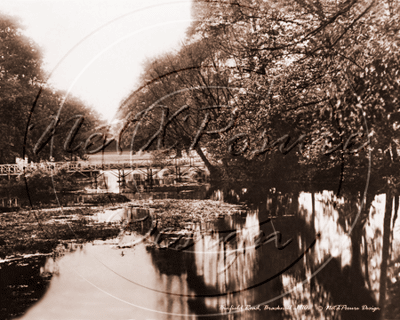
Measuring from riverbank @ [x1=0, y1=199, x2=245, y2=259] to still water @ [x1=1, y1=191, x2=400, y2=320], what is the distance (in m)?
1.22

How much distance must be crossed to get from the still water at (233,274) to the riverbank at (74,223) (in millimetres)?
1221

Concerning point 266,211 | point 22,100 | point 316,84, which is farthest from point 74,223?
point 22,100

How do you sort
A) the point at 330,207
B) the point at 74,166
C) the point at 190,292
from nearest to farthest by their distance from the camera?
the point at 190,292
the point at 330,207
the point at 74,166

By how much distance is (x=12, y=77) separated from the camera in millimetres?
23156

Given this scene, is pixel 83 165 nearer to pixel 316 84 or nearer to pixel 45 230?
pixel 45 230

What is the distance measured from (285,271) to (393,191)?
2656 millimetres

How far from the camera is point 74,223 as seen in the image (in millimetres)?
12977

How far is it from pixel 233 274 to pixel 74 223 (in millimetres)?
7657

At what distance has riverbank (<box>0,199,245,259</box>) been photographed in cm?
1063

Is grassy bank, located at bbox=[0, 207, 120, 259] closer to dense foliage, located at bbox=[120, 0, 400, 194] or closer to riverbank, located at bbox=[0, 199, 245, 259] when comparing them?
riverbank, located at bbox=[0, 199, 245, 259]

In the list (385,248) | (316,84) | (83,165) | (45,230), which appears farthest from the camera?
(83,165)

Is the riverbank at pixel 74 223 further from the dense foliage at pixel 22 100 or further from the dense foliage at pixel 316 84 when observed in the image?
the dense foliage at pixel 22 100

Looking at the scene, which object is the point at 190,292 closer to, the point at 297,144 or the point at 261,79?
the point at 297,144

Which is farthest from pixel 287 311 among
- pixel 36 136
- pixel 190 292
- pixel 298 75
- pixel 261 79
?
pixel 36 136
